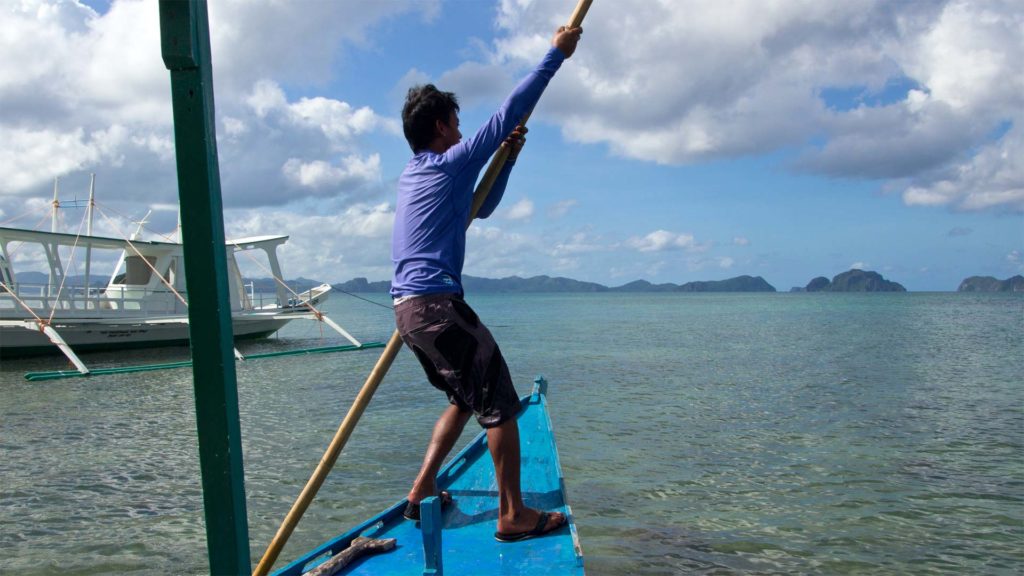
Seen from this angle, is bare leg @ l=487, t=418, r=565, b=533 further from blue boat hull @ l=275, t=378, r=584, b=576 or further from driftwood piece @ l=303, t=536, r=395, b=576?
driftwood piece @ l=303, t=536, r=395, b=576

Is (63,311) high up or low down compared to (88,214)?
down

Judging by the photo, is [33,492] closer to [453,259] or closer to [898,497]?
[453,259]

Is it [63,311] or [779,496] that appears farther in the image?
[63,311]

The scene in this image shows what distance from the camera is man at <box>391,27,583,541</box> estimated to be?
3881 millimetres

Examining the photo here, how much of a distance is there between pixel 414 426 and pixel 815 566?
24.6 feet

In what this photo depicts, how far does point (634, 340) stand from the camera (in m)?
33.8

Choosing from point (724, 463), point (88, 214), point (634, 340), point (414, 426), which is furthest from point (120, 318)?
point (724, 463)

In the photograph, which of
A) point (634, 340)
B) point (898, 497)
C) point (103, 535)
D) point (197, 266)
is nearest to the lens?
point (197, 266)

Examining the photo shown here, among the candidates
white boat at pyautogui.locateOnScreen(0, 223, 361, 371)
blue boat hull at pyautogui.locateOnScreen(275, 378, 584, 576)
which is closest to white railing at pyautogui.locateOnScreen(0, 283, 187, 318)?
white boat at pyautogui.locateOnScreen(0, 223, 361, 371)

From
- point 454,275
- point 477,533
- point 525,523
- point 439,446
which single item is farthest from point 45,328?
point 525,523

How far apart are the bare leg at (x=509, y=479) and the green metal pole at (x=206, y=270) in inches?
58.7

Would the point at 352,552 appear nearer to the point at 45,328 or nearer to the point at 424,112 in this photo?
the point at 424,112

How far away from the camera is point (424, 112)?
413 cm

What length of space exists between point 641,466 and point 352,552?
232 inches
